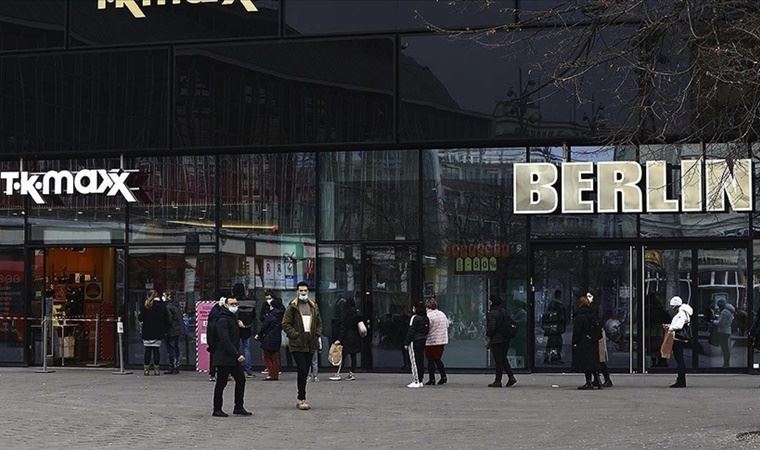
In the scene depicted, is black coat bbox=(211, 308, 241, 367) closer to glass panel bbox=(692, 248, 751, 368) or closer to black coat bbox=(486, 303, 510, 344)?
black coat bbox=(486, 303, 510, 344)

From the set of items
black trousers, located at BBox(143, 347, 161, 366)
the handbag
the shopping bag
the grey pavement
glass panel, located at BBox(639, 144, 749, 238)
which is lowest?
the grey pavement

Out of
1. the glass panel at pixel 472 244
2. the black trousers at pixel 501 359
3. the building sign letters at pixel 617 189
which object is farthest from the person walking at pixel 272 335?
the building sign letters at pixel 617 189

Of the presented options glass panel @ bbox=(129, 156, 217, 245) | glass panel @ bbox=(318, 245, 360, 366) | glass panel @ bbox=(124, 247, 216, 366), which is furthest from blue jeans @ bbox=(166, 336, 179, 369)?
glass panel @ bbox=(318, 245, 360, 366)

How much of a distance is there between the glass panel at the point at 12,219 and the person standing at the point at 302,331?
11.6 metres

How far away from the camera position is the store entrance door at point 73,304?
29.0 m

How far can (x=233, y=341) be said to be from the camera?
18344 mm

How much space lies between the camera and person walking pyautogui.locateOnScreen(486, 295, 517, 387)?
23.3m

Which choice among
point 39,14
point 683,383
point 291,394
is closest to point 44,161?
point 39,14

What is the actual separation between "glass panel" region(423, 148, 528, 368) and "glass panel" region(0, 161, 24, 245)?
375 inches

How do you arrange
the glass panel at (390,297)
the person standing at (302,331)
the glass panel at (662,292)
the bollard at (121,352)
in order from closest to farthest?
the person standing at (302,331) → the glass panel at (662,292) → the glass panel at (390,297) → the bollard at (121,352)

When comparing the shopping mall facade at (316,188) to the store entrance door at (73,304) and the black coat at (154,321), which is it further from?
the black coat at (154,321)

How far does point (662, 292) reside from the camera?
2581cm

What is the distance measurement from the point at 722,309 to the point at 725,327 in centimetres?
38

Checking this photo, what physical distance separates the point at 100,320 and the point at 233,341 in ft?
37.7
